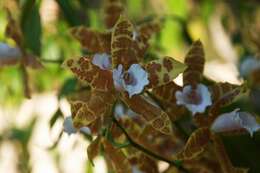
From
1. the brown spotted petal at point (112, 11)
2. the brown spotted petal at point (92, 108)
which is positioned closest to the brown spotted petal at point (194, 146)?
the brown spotted petal at point (92, 108)

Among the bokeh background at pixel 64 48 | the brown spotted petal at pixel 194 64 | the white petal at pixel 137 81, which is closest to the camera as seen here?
the white petal at pixel 137 81

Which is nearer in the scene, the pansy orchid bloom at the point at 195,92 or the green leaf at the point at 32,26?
the pansy orchid bloom at the point at 195,92

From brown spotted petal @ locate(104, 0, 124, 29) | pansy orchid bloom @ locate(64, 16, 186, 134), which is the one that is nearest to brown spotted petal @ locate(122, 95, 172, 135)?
pansy orchid bloom @ locate(64, 16, 186, 134)

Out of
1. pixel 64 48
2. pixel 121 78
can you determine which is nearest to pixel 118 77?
pixel 121 78

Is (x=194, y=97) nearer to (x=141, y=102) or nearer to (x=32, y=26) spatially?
(x=141, y=102)

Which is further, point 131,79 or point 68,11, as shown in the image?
point 68,11

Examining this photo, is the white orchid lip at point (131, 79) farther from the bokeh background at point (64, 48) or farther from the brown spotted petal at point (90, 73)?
the bokeh background at point (64, 48)
